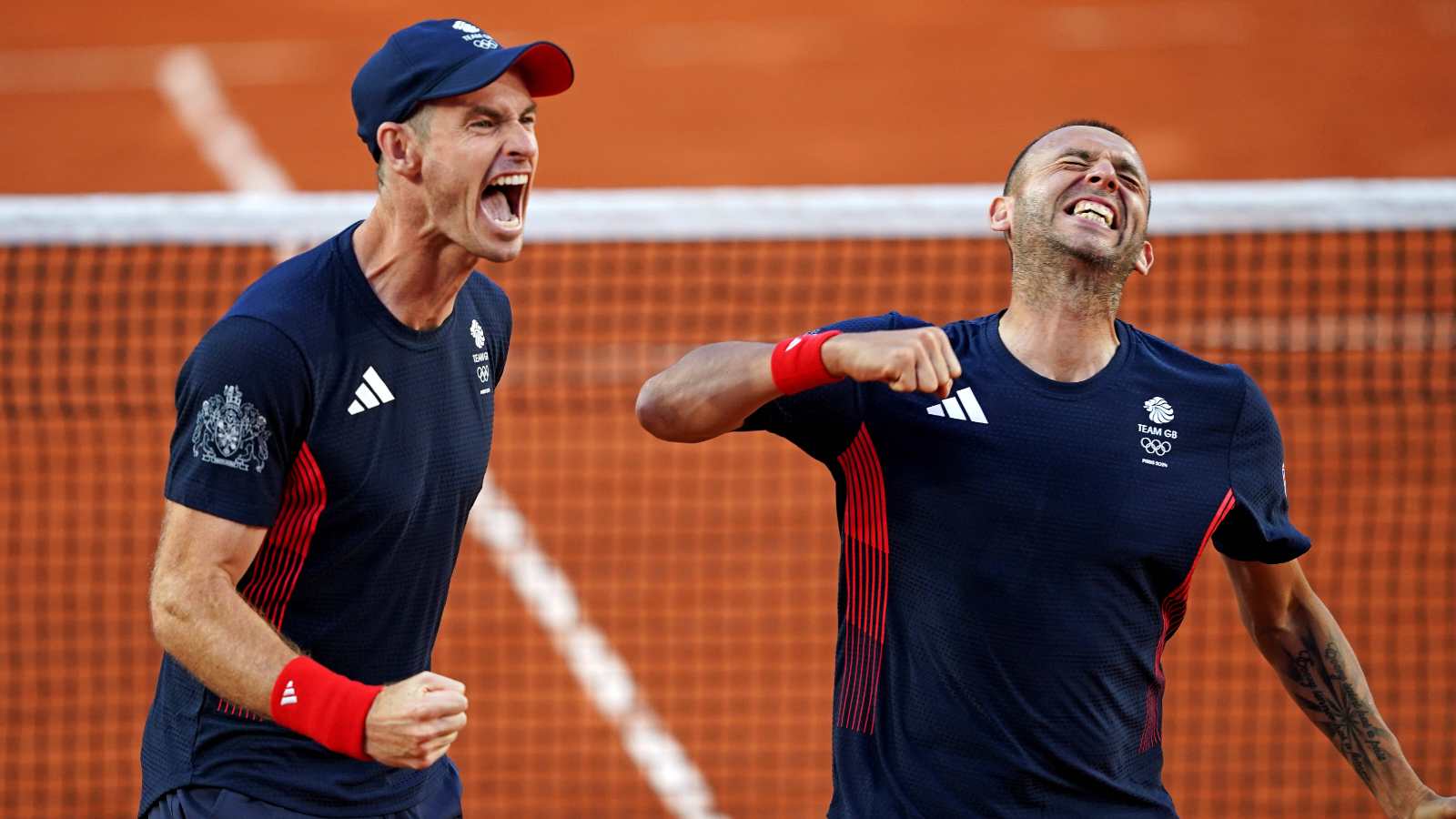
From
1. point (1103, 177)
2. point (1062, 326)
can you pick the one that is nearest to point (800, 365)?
point (1062, 326)

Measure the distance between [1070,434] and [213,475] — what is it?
7.45 ft

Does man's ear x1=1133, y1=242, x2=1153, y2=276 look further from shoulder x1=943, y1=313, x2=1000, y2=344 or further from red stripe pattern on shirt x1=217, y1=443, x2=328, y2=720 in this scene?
red stripe pattern on shirt x1=217, y1=443, x2=328, y2=720

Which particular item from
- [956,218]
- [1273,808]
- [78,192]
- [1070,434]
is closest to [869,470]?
[1070,434]

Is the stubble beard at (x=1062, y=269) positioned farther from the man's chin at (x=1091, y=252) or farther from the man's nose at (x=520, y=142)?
the man's nose at (x=520, y=142)

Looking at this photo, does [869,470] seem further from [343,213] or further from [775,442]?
[775,442]

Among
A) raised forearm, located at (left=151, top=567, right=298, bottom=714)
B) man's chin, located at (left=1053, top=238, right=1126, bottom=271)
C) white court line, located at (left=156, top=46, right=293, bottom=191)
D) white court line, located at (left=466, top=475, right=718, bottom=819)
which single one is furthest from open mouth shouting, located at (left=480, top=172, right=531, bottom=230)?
white court line, located at (left=156, top=46, right=293, bottom=191)

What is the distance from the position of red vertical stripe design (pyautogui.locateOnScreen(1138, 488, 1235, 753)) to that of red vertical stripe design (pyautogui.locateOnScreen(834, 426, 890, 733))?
2.58 feet

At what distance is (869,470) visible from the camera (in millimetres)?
4691

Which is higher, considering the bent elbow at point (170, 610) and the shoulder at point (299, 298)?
the shoulder at point (299, 298)

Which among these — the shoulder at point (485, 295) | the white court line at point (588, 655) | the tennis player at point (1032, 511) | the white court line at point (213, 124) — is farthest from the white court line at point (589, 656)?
the white court line at point (213, 124)

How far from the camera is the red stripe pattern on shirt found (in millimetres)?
4477

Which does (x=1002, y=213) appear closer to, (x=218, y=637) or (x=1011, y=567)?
(x=1011, y=567)

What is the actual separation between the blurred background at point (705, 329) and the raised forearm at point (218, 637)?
4.23 meters

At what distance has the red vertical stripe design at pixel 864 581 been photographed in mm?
4680
